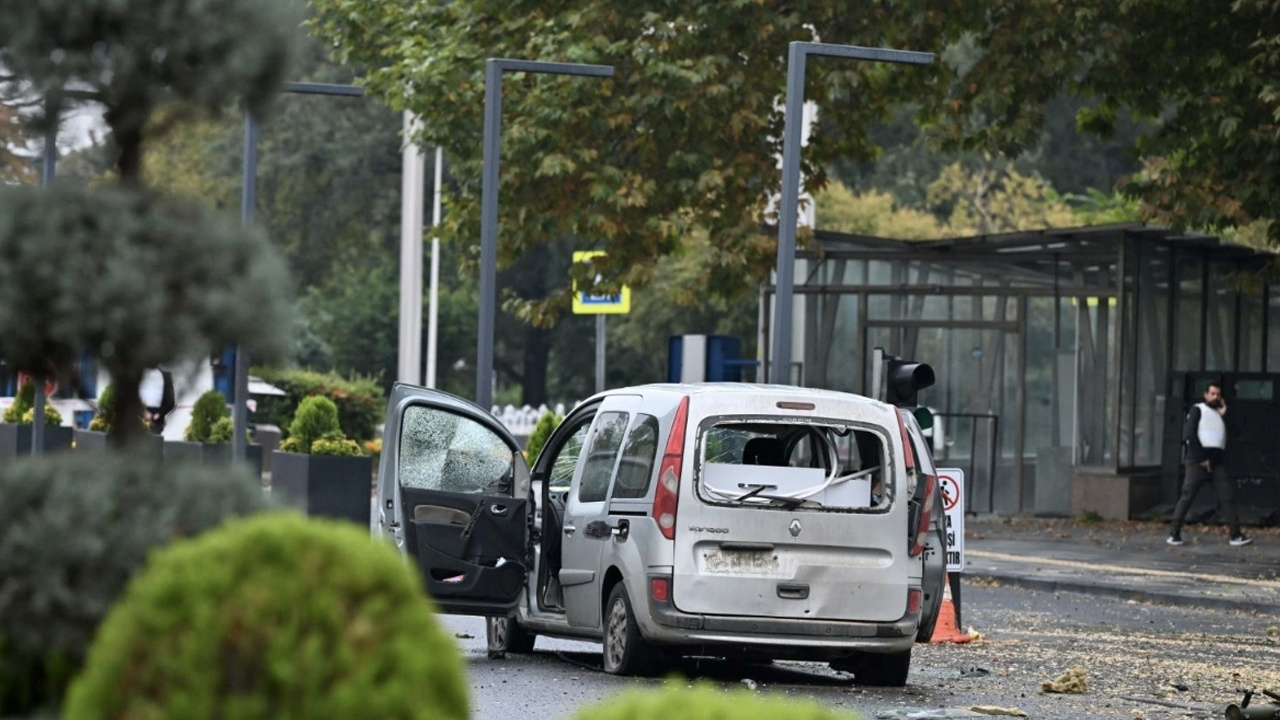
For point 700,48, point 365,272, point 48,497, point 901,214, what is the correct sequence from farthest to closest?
point 365,272
point 901,214
point 700,48
point 48,497

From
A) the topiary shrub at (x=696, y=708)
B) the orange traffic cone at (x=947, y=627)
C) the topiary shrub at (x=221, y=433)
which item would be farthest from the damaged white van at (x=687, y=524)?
the topiary shrub at (x=221, y=433)

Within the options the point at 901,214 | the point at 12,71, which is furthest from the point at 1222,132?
the point at 901,214

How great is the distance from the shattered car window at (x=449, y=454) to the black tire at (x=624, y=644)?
1.02m

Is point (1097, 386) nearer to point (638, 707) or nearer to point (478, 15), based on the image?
point (478, 15)

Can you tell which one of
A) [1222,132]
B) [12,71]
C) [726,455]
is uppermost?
[1222,132]

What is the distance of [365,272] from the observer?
7038cm

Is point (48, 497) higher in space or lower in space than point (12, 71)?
lower

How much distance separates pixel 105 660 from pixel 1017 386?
1138 inches

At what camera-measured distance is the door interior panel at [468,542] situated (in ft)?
42.3

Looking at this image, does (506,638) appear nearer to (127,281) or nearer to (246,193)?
(127,281)

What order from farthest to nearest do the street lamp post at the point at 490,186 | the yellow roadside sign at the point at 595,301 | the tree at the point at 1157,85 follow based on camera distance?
the yellow roadside sign at the point at 595,301, the tree at the point at 1157,85, the street lamp post at the point at 490,186

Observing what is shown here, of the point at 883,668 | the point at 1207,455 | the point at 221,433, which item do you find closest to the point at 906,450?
the point at 883,668

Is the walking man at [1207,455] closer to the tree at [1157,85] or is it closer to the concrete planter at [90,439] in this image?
the tree at [1157,85]

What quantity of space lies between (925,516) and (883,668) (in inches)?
35.4
